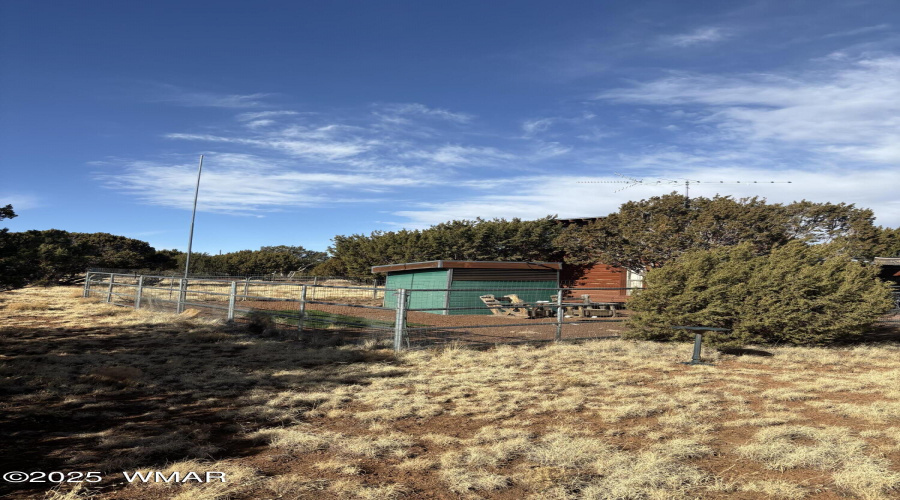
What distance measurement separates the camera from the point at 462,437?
518cm

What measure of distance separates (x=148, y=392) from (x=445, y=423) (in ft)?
13.4

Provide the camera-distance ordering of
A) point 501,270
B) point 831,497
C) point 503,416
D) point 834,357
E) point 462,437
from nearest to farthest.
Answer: point 831,497
point 462,437
point 503,416
point 834,357
point 501,270

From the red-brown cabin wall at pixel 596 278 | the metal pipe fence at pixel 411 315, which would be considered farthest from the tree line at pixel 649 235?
the metal pipe fence at pixel 411 315

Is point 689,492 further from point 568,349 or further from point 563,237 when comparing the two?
point 563,237

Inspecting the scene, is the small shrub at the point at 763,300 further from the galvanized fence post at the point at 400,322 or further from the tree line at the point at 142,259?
the tree line at the point at 142,259

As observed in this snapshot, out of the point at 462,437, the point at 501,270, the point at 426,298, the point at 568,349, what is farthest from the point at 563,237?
the point at 462,437

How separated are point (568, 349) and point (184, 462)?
8.44 m

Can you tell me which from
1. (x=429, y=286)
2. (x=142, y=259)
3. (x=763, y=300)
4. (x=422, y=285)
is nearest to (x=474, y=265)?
(x=429, y=286)

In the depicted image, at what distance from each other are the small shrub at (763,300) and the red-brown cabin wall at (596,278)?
16.5 metres

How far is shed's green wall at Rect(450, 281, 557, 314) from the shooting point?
2241 centimetres

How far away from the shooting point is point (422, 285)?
24.1 m

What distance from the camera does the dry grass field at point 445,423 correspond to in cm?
399

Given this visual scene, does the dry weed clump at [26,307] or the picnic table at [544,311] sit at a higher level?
the picnic table at [544,311]

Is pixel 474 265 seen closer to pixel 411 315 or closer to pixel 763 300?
pixel 411 315
